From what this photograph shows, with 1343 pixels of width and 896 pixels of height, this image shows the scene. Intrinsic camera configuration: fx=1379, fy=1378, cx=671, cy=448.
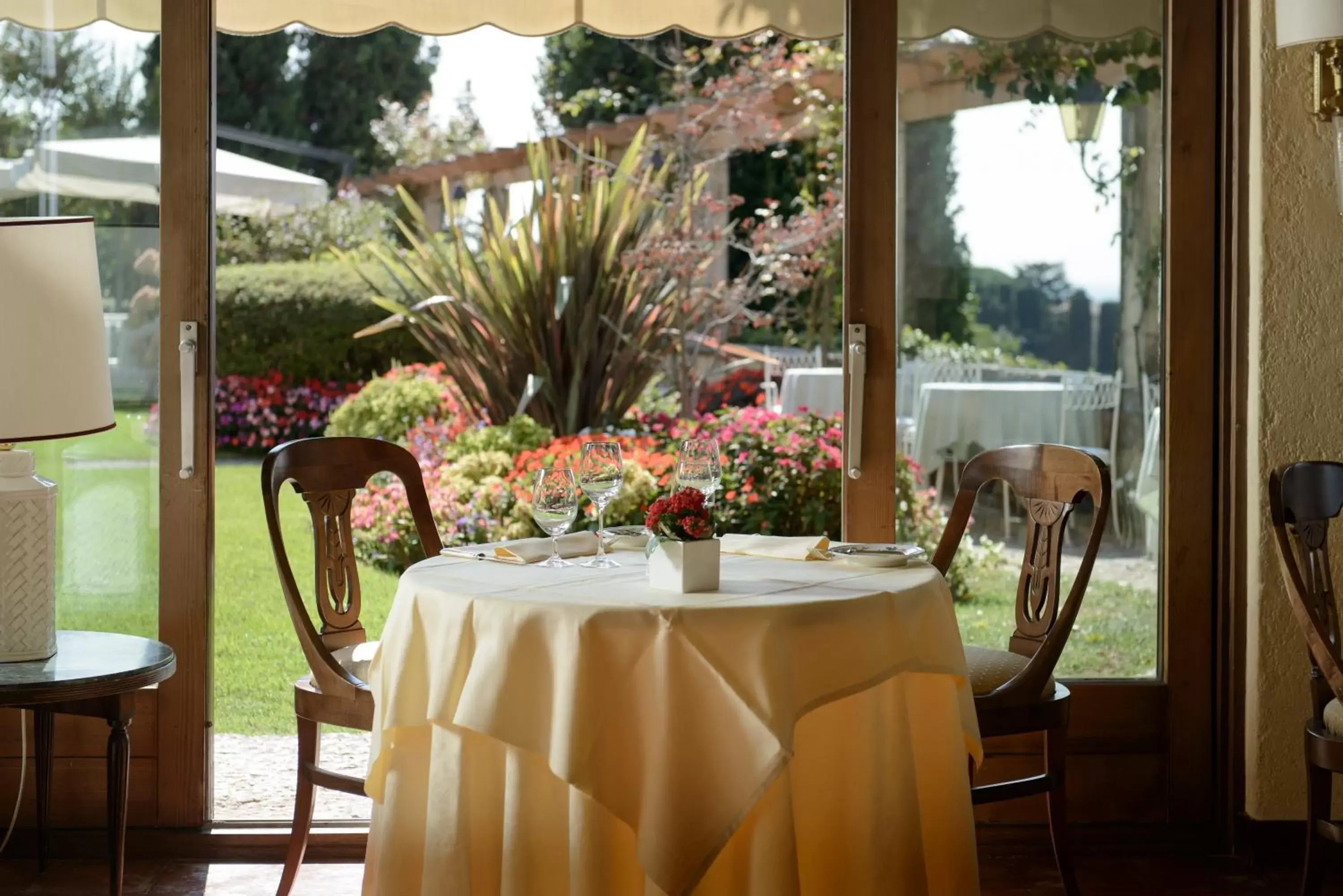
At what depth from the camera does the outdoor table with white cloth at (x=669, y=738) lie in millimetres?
1946

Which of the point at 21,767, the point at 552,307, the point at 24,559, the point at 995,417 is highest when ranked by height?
the point at 552,307

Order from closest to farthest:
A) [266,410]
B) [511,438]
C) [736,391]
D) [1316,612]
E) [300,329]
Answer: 1. [1316,612]
2. [511,438]
3. [736,391]
4. [266,410]
5. [300,329]

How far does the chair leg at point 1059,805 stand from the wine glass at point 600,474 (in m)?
0.96

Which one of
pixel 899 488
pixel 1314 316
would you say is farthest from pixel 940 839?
pixel 1314 316

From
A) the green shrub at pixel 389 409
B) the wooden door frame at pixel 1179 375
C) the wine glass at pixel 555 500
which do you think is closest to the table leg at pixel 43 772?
the wine glass at pixel 555 500

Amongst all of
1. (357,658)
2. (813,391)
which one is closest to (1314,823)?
(357,658)

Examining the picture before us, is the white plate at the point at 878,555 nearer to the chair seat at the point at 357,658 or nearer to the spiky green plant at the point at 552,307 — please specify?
the chair seat at the point at 357,658

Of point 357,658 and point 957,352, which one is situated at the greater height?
point 957,352

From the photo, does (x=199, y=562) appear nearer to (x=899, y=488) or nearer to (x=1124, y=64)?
(x=899, y=488)

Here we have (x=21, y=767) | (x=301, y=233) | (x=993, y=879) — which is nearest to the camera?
(x=993, y=879)

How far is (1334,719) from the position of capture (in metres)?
2.47

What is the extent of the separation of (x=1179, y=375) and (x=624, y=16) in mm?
1817

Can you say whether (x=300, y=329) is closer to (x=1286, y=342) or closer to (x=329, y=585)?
(x=329, y=585)

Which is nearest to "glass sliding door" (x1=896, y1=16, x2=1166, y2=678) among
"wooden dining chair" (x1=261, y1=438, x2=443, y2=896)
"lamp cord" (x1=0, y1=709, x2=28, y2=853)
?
"wooden dining chair" (x1=261, y1=438, x2=443, y2=896)
